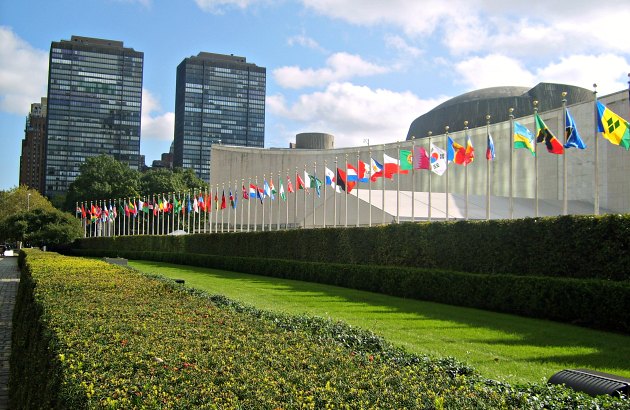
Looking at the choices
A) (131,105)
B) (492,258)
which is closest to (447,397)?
(492,258)

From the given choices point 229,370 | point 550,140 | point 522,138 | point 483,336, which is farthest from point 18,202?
point 229,370

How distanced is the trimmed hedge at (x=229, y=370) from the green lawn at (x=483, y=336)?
1.52 meters

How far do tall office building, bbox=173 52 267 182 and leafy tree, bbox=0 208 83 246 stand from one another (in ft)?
292

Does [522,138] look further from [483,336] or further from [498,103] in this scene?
[498,103]

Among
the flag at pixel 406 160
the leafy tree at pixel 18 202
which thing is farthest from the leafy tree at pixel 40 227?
the flag at pixel 406 160

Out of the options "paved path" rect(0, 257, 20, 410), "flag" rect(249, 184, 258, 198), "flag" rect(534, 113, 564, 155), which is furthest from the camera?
"flag" rect(249, 184, 258, 198)

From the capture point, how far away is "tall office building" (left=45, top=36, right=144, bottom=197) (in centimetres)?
12825

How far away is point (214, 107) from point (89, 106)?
30.9 m

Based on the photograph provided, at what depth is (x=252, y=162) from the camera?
5797cm

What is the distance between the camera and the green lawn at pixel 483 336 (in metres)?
7.60

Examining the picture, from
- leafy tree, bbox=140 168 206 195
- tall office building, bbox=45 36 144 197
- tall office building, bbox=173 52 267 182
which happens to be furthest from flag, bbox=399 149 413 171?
tall office building, bbox=173 52 267 182

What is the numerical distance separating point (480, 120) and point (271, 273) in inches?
1207

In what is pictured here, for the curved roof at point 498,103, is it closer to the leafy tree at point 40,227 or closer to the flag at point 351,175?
the flag at point 351,175

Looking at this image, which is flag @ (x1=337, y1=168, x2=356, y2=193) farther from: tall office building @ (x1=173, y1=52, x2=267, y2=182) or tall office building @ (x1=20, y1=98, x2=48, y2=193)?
tall office building @ (x1=20, y1=98, x2=48, y2=193)
